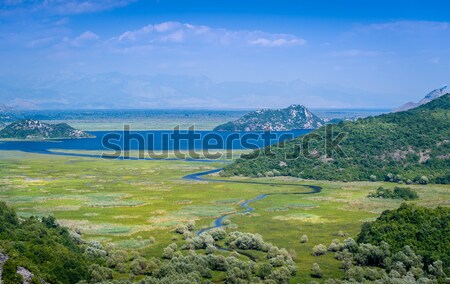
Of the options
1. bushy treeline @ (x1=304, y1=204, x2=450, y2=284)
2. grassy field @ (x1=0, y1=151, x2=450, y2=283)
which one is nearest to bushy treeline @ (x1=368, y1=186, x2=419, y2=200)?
grassy field @ (x1=0, y1=151, x2=450, y2=283)

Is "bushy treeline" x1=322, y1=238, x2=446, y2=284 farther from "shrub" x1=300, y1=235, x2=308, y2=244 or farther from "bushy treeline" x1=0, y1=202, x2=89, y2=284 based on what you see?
"bushy treeline" x1=0, y1=202, x2=89, y2=284

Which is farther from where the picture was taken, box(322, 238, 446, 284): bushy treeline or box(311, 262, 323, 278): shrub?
box(311, 262, 323, 278): shrub

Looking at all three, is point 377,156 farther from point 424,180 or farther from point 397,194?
point 397,194

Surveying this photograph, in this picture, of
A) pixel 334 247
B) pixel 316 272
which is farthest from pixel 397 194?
pixel 316 272

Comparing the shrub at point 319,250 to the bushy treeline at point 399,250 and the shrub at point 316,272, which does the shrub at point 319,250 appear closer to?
the bushy treeline at point 399,250

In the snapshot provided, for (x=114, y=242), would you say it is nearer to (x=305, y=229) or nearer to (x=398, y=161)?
(x=305, y=229)

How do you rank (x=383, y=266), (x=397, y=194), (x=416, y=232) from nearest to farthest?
1. (x=383, y=266)
2. (x=416, y=232)
3. (x=397, y=194)
